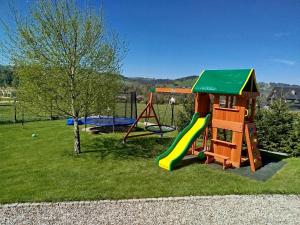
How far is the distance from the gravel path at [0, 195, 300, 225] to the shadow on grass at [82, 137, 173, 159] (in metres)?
3.74

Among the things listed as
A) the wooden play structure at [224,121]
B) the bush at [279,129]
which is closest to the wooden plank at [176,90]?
the wooden play structure at [224,121]

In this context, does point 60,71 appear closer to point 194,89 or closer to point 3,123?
point 194,89

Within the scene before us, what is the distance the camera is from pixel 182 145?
870 centimetres

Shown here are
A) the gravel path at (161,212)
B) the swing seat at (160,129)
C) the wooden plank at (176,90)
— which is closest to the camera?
the gravel path at (161,212)

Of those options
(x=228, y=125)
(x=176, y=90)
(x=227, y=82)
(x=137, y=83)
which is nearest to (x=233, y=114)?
(x=228, y=125)

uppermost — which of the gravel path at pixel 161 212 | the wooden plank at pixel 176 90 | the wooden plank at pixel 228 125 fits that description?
the wooden plank at pixel 176 90

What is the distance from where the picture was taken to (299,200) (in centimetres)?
617

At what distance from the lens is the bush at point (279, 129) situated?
33.5ft

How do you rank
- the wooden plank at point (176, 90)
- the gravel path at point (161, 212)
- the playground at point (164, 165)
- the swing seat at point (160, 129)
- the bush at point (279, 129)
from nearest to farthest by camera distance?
the gravel path at point (161, 212), the playground at point (164, 165), the wooden plank at point (176, 90), the bush at point (279, 129), the swing seat at point (160, 129)

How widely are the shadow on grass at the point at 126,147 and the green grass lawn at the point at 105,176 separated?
4cm

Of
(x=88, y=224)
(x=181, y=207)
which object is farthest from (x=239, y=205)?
(x=88, y=224)

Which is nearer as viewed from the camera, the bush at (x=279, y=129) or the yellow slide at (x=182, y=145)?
the yellow slide at (x=182, y=145)

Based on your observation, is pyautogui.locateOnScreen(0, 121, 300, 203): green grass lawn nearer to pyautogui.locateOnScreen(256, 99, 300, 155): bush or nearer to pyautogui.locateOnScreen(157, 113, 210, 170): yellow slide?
pyautogui.locateOnScreen(157, 113, 210, 170): yellow slide

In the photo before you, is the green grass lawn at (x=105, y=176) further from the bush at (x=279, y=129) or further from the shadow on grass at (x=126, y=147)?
the bush at (x=279, y=129)
